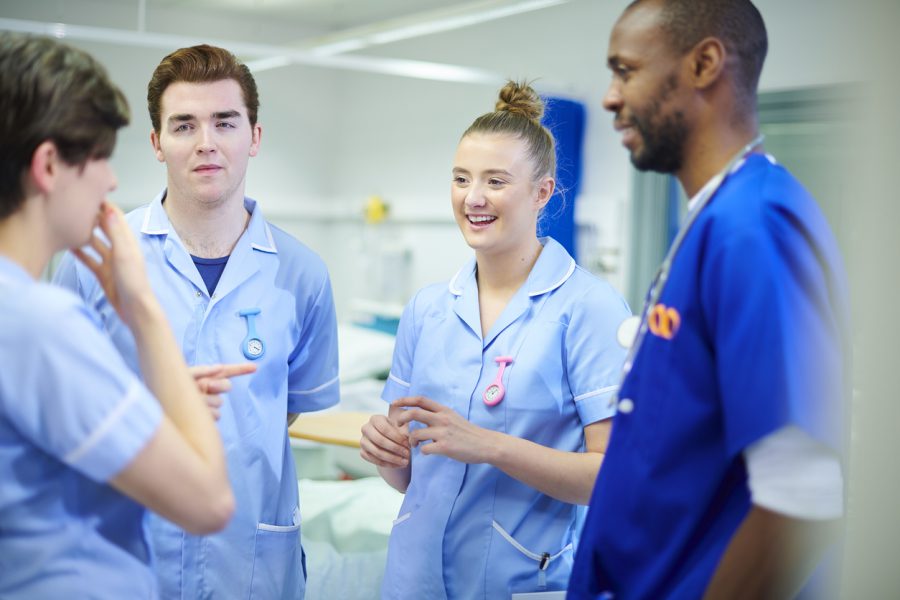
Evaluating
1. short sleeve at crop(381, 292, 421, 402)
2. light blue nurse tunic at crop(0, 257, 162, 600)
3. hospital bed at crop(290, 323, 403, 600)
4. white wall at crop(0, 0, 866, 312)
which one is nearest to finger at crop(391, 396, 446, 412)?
short sleeve at crop(381, 292, 421, 402)

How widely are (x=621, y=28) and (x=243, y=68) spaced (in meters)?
0.96

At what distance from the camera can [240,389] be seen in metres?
1.64

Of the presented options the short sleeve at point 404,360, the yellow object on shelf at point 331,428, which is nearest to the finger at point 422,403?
the short sleeve at point 404,360

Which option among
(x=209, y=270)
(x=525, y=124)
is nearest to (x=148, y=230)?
(x=209, y=270)

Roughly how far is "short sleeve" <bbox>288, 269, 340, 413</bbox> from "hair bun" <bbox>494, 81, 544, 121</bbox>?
553 millimetres

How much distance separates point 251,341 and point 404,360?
34 cm

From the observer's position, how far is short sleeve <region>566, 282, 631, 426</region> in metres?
1.57

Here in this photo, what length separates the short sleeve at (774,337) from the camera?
2.97 feet

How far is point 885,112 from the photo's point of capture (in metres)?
0.78

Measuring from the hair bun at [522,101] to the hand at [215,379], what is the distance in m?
0.87

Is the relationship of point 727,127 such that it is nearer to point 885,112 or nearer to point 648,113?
point 648,113

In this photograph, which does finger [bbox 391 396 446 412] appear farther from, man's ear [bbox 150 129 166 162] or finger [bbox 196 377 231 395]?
man's ear [bbox 150 129 166 162]

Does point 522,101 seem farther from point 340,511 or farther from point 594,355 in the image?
point 340,511

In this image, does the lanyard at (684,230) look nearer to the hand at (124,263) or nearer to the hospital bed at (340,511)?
the hand at (124,263)
